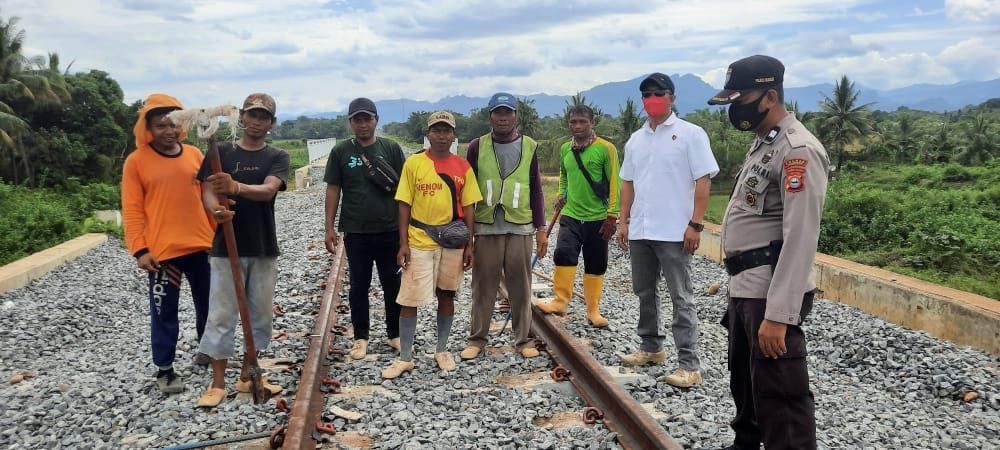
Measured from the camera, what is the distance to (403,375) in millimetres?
4441

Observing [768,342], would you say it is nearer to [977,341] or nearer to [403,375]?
[403,375]

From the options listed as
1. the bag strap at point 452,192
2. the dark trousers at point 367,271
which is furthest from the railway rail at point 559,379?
the bag strap at point 452,192

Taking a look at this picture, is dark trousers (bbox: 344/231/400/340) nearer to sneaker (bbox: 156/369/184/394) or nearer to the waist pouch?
the waist pouch

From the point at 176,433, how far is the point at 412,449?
4.22ft

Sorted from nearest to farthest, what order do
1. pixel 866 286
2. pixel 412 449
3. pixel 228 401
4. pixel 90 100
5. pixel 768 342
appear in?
pixel 768 342 < pixel 412 449 < pixel 228 401 < pixel 866 286 < pixel 90 100

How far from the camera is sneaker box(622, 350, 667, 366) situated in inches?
181

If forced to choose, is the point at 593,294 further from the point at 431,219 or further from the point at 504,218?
the point at 431,219

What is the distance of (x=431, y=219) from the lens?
450cm

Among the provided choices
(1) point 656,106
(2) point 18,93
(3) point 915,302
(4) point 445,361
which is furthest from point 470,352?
(2) point 18,93

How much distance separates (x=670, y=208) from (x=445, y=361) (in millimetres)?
1801

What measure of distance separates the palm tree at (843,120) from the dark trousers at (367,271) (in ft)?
164

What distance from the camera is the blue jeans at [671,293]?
14.2 ft

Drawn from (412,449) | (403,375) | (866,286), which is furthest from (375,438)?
(866,286)

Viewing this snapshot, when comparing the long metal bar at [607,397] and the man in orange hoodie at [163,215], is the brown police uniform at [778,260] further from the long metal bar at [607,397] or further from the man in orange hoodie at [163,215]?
the man in orange hoodie at [163,215]
